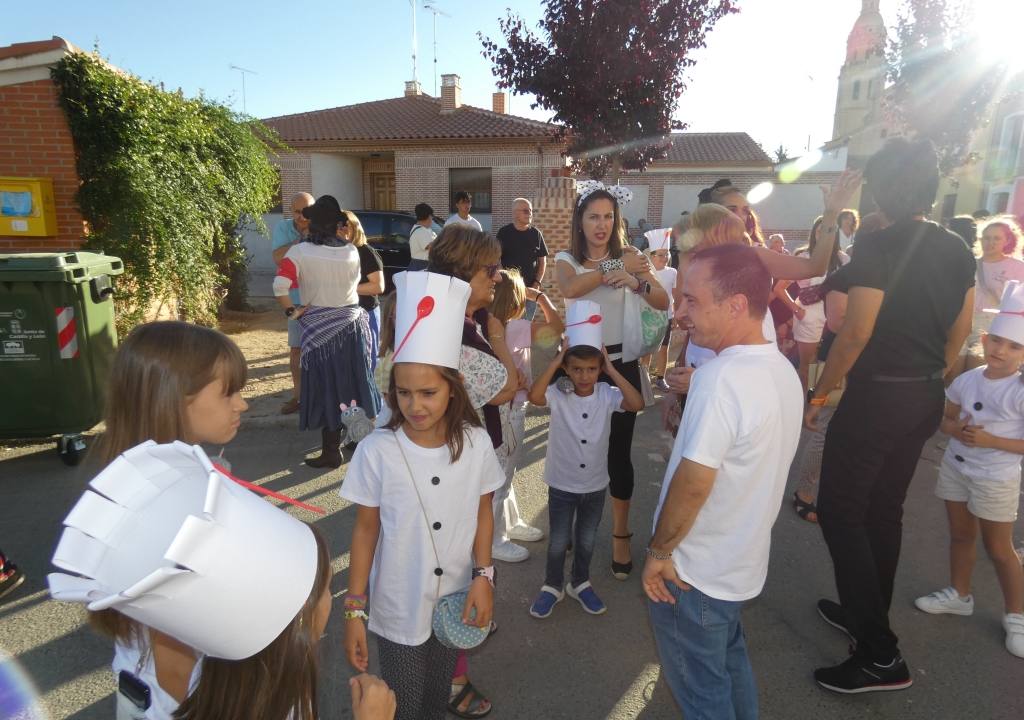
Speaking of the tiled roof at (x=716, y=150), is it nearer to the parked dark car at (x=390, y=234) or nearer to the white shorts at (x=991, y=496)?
the parked dark car at (x=390, y=234)

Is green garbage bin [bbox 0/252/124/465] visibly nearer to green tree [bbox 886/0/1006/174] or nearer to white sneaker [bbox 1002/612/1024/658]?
white sneaker [bbox 1002/612/1024/658]

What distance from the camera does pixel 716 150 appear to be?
94.6ft

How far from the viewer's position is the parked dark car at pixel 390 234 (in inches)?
492

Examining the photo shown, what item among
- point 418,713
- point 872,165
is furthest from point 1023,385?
point 418,713

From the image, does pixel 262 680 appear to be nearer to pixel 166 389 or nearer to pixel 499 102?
pixel 166 389

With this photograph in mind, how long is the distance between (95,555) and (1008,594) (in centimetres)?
A: 370

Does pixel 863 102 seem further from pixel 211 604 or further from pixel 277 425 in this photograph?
pixel 211 604

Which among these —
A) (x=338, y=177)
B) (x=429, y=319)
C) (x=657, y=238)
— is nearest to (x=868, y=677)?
(x=429, y=319)

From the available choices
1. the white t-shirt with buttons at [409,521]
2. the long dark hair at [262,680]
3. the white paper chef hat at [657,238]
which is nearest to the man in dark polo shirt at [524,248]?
the white paper chef hat at [657,238]

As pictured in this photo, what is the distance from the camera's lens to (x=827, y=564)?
3594mm

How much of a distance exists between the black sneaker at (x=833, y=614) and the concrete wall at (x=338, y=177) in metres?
20.1

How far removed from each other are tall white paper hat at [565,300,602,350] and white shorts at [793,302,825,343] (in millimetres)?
3481

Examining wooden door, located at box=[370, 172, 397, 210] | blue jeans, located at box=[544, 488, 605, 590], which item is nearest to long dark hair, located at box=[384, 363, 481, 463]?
blue jeans, located at box=[544, 488, 605, 590]

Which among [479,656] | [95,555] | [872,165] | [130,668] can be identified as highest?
[872,165]
